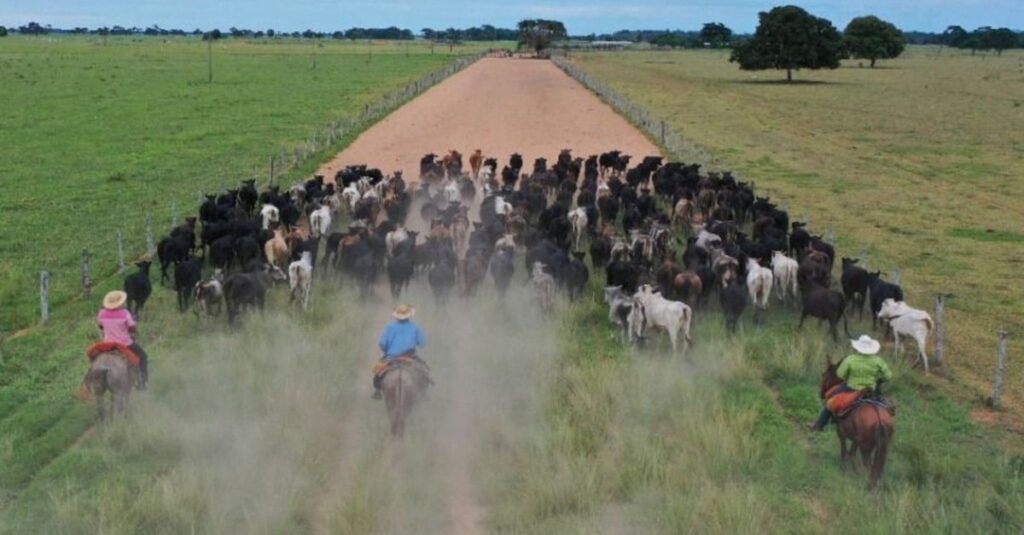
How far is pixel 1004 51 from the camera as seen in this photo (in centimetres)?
15812

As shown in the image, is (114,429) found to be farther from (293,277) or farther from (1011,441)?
(1011,441)

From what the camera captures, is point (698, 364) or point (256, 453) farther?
point (698, 364)

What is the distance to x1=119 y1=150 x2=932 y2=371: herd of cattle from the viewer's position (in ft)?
44.1

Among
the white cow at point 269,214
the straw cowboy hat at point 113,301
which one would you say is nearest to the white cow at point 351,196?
the white cow at point 269,214

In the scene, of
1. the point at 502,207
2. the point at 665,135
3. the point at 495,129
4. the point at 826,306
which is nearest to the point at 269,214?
the point at 502,207

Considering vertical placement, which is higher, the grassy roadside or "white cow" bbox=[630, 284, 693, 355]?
"white cow" bbox=[630, 284, 693, 355]

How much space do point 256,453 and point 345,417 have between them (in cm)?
133

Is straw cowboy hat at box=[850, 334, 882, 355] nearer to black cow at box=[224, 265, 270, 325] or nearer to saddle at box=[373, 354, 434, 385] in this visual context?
saddle at box=[373, 354, 434, 385]

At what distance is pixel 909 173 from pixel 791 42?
4526 centimetres

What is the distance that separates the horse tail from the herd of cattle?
3863mm

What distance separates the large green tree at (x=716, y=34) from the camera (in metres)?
179

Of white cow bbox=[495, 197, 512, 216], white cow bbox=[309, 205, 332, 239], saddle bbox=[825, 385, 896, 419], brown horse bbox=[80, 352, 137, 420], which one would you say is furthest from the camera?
white cow bbox=[495, 197, 512, 216]

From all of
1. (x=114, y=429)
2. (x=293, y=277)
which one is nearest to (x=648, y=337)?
(x=293, y=277)

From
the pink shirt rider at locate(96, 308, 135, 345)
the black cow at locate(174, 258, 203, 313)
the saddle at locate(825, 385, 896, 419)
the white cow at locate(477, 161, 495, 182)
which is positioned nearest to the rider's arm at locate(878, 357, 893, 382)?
the saddle at locate(825, 385, 896, 419)
